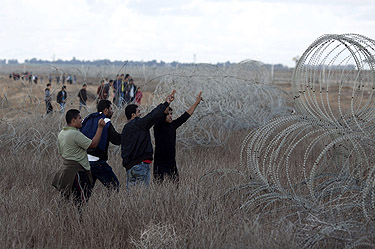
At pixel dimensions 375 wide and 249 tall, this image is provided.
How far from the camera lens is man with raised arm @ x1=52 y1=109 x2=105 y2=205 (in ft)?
18.4

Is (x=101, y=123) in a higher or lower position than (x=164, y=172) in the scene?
higher

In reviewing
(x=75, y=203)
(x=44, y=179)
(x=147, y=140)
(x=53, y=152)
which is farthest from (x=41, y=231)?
(x=53, y=152)

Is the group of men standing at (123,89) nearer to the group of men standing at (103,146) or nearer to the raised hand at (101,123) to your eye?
the group of men standing at (103,146)

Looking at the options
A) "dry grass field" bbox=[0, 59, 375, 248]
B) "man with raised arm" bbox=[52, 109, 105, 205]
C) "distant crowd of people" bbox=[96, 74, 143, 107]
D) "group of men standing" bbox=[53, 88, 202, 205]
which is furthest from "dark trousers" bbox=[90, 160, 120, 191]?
"distant crowd of people" bbox=[96, 74, 143, 107]

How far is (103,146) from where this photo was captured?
598 centimetres

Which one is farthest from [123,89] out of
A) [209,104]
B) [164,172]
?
[164,172]

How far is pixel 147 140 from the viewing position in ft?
19.9

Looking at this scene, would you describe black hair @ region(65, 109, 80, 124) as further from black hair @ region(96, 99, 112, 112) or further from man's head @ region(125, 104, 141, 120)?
man's head @ region(125, 104, 141, 120)

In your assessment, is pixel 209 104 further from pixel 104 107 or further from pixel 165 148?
pixel 104 107

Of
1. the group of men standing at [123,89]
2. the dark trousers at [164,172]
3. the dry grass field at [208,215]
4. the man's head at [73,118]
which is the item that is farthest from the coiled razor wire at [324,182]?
the group of men standing at [123,89]

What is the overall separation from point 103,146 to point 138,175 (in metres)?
0.52

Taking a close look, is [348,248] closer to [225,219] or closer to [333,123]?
[225,219]

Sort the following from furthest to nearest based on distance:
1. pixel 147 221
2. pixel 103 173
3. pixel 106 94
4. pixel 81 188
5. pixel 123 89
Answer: pixel 123 89
pixel 106 94
pixel 103 173
pixel 81 188
pixel 147 221

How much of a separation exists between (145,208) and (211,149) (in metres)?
4.90
